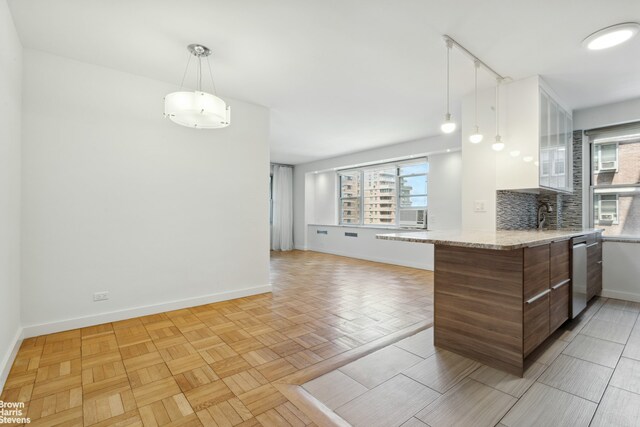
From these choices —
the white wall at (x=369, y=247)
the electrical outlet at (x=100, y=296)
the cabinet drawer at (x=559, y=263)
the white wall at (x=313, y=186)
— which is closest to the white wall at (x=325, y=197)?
the white wall at (x=313, y=186)

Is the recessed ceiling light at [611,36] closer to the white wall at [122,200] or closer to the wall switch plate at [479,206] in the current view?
the wall switch plate at [479,206]

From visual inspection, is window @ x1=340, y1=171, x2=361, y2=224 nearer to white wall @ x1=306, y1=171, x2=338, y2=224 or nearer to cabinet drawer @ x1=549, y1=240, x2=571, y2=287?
white wall @ x1=306, y1=171, x2=338, y2=224

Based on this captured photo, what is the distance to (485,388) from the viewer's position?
178 cm

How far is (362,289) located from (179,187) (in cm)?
266

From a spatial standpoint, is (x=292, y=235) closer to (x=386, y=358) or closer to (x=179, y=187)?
(x=179, y=187)

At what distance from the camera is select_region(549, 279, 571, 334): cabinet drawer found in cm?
232

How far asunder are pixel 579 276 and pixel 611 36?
2039mm

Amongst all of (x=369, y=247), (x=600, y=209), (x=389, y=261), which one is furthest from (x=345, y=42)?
(x=369, y=247)

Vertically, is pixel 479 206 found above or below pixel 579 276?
above

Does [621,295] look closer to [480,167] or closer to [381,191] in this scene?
[480,167]

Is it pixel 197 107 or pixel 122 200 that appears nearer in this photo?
pixel 197 107

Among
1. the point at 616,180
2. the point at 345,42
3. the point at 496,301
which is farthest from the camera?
the point at 616,180

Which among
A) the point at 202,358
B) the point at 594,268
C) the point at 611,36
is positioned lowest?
the point at 202,358

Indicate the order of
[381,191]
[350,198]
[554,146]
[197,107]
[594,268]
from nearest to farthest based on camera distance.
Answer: [197,107] → [554,146] → [594,268] → [381,191] → [350,198]
